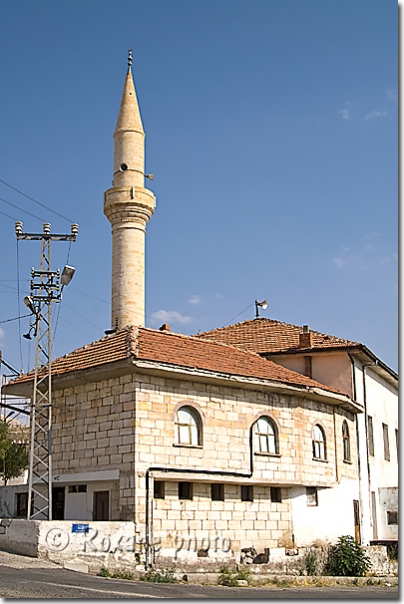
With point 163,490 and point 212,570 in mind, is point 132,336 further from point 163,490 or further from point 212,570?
point 212,570

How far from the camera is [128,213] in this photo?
111 ft

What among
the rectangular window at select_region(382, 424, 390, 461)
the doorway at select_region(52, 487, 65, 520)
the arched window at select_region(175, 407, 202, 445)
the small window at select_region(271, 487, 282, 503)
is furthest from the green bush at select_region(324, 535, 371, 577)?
the doorway at select_region(52, 487, 65, 520)

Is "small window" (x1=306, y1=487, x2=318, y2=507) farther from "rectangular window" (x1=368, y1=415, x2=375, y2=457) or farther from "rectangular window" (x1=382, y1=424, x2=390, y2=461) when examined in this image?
"rectangular window" (x1=382, y1=424, x2=390, y2=461)

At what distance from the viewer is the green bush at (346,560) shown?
21.4 meters

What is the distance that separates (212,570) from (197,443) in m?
3.11

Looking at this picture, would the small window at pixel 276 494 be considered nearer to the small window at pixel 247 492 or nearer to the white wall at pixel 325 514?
the white wall at pixel 325 514

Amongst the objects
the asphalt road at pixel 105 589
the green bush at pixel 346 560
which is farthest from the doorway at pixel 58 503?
the green bush at pixel 346 560

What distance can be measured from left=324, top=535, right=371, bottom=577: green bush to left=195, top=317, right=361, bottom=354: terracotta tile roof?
21.7ft

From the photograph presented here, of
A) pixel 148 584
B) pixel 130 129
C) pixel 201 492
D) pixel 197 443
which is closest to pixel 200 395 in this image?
pixel 197 443

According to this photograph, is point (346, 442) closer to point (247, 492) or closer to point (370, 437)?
point (370, 437)

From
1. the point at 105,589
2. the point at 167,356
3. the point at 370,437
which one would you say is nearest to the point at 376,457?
the point at 370,437

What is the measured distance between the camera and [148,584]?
15.2 m

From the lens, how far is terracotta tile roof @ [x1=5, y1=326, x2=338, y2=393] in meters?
19.3

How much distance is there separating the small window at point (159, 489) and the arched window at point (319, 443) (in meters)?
5.70
